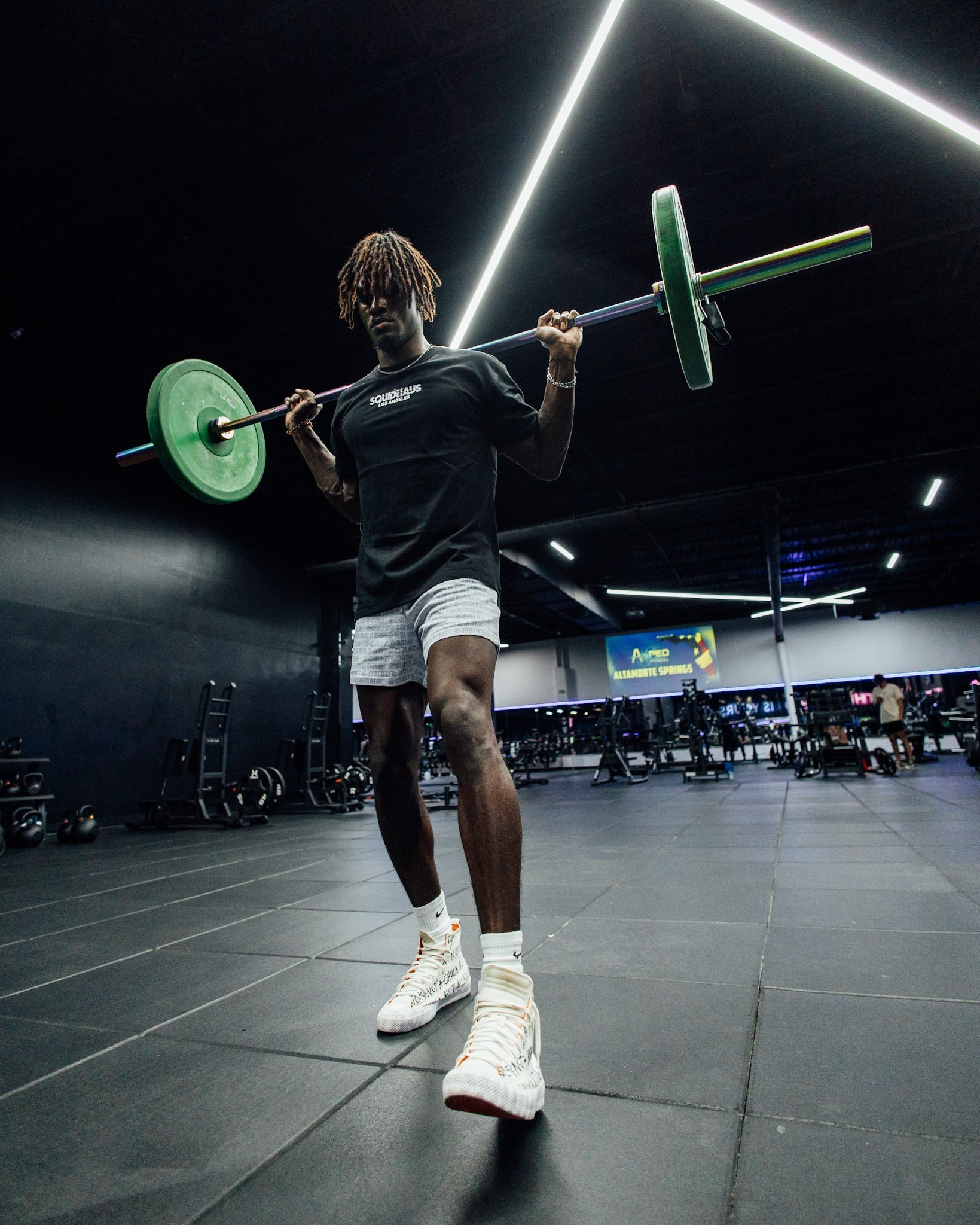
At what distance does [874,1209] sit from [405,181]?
4348 millimetres

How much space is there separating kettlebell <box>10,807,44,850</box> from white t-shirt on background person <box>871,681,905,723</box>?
8.20 metres

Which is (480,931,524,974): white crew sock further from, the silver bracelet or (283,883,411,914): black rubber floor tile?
(283,883,411,914): black rubber floor tile

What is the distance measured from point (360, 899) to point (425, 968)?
109 centimetres

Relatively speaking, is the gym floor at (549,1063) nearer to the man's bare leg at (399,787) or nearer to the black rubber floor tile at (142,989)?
the black rubber floor tile at (142,989)

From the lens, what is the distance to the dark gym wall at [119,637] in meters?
5.01

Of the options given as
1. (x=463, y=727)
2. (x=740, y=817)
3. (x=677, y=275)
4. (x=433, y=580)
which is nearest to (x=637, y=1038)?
(x=463, y=727)

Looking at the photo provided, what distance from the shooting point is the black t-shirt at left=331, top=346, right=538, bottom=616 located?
1.08 metres

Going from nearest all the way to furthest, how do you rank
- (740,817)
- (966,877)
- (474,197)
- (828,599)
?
(966,877) → (474,197) → (740,817) → (828,599)

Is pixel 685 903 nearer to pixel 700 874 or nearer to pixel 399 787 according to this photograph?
pixel 700 874

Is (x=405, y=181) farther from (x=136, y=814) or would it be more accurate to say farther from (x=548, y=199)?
(x=136, y=814)

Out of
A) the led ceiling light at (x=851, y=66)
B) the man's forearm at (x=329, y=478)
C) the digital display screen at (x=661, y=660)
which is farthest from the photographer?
the digital display screen at (x=661, y=660)

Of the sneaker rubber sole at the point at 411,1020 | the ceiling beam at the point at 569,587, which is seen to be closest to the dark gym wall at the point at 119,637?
the ceiling beam at the point at 569,587

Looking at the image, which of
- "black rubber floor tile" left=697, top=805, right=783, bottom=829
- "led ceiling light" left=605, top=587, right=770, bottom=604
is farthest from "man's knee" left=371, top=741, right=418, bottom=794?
"led ceiling light" left=605, top=587, right=770, bottom=604

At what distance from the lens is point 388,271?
125 centimetres
